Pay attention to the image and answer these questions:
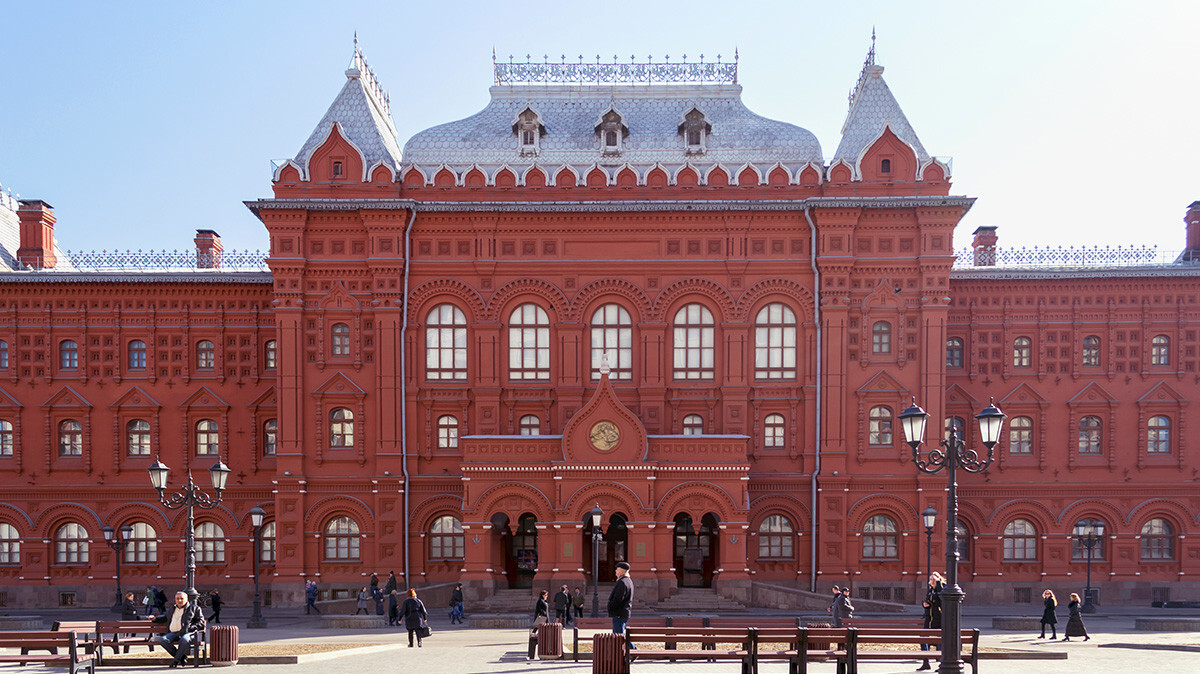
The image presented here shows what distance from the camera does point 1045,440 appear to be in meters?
34.5

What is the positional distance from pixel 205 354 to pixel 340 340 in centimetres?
621

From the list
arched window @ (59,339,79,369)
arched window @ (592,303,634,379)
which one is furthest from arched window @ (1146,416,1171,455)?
arched window @ (59,339,79,369)

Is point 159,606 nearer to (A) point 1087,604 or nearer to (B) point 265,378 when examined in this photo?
(B) point 265,378

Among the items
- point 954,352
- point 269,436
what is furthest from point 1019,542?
point 269,436

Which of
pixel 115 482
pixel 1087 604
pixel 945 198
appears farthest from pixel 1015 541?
pixel 115 482

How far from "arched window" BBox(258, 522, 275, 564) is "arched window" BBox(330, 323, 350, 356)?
7.24 metres

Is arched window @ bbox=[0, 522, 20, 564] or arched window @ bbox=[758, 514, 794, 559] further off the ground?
arched window @ bbox=[758, 514, 794, 559]

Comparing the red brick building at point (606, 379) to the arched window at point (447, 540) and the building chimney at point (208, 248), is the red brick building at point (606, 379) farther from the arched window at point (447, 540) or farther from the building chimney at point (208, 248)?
the building chimney at point (208, 248)

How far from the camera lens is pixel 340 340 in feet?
111

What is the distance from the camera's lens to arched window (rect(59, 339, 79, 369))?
35.6 meters

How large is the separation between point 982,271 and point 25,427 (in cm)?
3715

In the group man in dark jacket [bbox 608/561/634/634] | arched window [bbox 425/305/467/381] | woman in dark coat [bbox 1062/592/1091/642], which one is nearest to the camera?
man in dark jacket [bbox 608/561/634/634]

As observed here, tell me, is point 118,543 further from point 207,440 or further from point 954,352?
point 954,352

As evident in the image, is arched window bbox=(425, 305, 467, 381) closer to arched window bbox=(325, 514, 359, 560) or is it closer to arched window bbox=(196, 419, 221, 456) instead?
arched window bbox=(325, 514, 359, 560)
